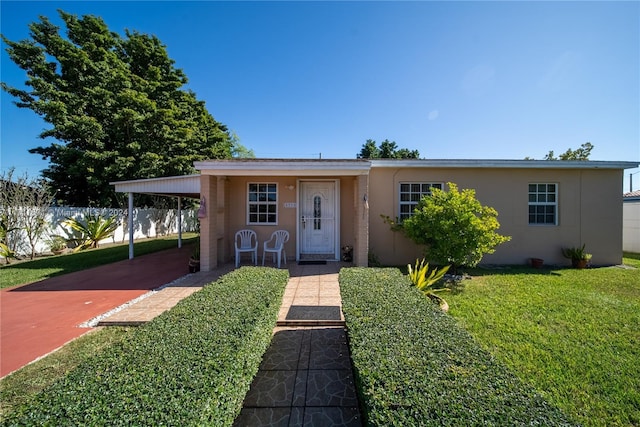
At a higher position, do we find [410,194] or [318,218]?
[410,194]

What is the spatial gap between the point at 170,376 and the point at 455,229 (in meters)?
6.43

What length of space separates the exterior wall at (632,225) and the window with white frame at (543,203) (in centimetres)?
560

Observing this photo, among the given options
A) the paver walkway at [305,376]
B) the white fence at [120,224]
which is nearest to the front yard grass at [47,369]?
the paver walkway at [305,376]

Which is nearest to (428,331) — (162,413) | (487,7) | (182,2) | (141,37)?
(162,413)

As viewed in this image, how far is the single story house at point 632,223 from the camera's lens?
431 inches

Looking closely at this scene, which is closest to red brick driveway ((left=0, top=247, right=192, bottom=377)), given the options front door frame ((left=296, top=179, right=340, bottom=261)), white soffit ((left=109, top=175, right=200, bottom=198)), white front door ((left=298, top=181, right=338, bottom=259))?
white soffit ((left=109, top=175, right=200, bottom=198))

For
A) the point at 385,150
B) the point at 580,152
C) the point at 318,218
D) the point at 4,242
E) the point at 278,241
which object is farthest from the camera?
the point at 385,150

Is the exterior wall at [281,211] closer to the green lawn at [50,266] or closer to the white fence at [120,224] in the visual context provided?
the green lawn at [50,266]

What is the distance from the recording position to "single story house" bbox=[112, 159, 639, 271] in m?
8.28

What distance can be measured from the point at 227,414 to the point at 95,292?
6.13m

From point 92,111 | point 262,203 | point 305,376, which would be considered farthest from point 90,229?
point 305,376

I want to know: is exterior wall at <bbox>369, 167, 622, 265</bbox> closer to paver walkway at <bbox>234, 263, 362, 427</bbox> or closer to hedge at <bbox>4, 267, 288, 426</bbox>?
paver walkway at <bbox>234, 263, 362, 427</bbox>

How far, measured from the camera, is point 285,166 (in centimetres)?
693

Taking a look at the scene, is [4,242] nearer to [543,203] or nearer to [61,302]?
[61,302]
